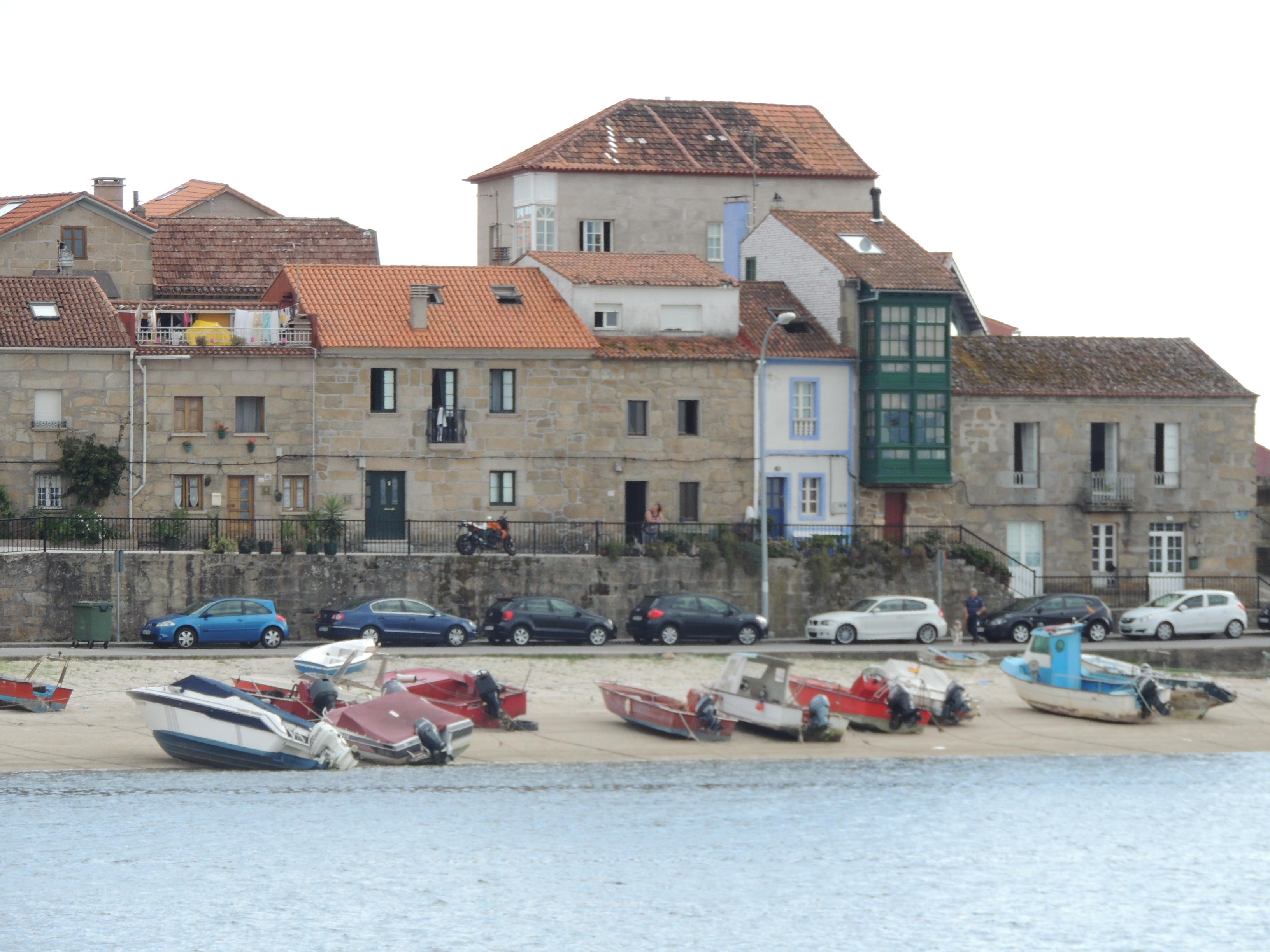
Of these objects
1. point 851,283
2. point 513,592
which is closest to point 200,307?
point 513,592

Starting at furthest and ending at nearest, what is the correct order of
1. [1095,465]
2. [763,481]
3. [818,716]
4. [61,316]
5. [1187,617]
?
[1095,465] < [1187,617] < [61,316] < [763,481] < [818,716]

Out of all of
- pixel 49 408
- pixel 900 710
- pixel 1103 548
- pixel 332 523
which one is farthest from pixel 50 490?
pixel 1103 548

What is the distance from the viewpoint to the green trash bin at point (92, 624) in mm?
53812

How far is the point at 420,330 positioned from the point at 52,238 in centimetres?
1639

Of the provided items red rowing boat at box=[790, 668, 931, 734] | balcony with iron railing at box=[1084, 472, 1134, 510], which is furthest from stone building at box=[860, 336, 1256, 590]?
red rowing boat at box=[790, 668, 931, 734]

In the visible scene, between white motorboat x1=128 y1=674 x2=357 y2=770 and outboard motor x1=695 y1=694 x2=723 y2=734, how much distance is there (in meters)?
7.78

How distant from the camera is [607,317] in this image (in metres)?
64.7

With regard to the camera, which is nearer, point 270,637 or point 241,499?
point 270,637

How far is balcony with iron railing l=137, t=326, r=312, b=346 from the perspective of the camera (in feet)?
199

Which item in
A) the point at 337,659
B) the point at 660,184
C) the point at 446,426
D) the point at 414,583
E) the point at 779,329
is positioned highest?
the point at 660,184

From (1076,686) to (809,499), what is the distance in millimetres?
14637

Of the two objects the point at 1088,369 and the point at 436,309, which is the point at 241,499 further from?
the point at 1088,369

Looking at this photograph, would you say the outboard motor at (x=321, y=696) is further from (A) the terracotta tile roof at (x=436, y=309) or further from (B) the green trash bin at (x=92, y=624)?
(A) the terracotta tile roof at (x=436, y=309)

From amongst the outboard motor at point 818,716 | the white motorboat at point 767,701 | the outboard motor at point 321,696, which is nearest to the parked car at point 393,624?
the outboard motor at point 321,696
